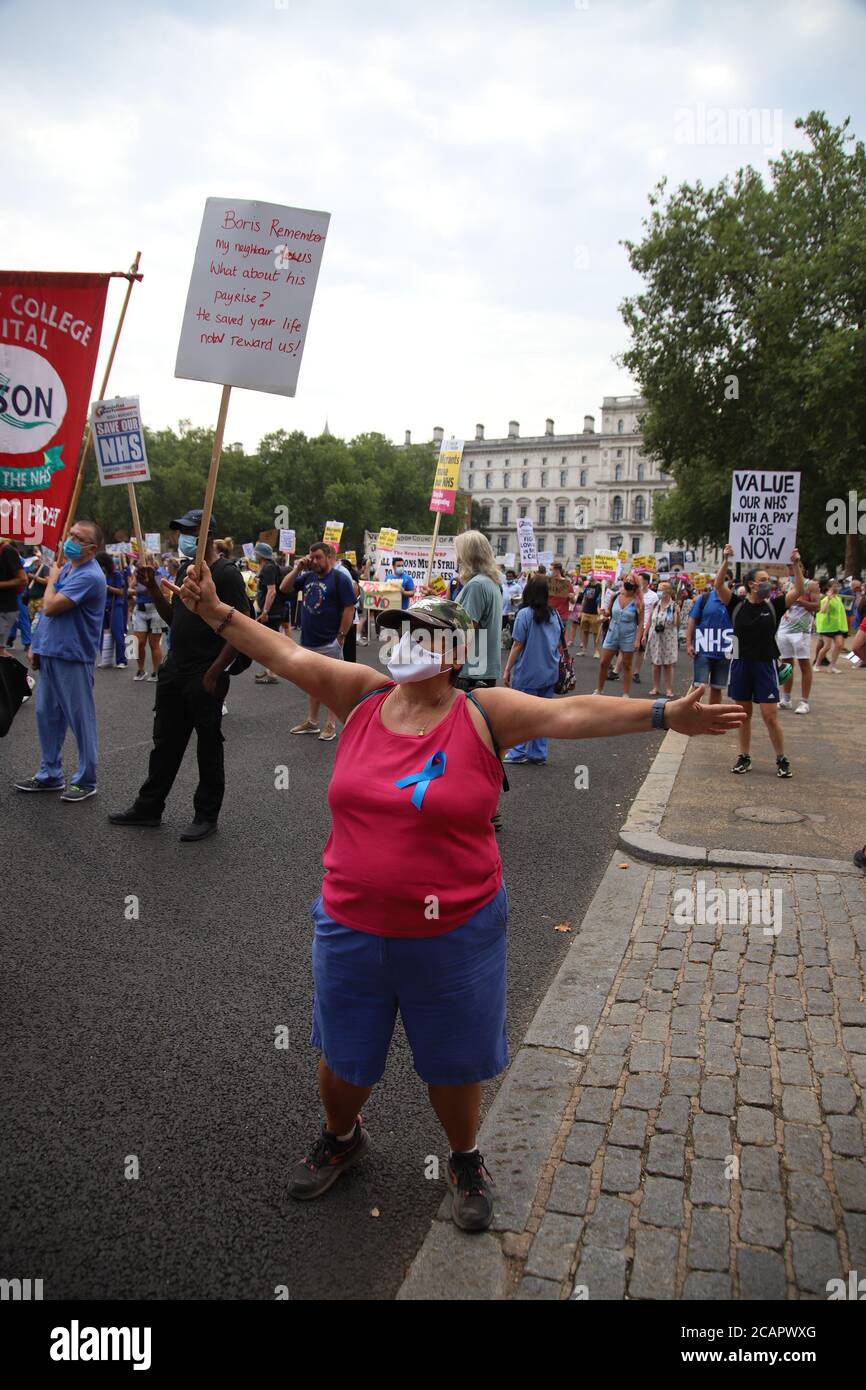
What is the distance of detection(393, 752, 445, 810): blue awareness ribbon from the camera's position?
2576mm

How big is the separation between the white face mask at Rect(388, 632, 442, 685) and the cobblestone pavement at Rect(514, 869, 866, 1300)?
1.52 m

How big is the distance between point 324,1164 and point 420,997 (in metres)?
0.69

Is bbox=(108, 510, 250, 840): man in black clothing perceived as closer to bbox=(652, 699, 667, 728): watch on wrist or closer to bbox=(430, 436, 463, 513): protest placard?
bbox=(652, 699, 667, 728): watch on wrist

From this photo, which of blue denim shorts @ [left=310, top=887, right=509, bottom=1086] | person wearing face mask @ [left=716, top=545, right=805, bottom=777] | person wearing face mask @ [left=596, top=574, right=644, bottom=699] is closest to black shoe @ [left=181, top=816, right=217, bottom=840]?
blue denim shorts @ [left=310, top=887, right=509, bottom=1086]

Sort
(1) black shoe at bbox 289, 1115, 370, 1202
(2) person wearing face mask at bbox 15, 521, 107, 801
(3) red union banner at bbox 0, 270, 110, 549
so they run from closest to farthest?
(1) black shoe at bbox 289, 1115, 370, 1202 < (3) red union banner at bbox 0, 270, 110, 549 < (2) person wearing face mask at bbox 15, 521, 107, 801

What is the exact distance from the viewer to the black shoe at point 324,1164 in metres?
2.84

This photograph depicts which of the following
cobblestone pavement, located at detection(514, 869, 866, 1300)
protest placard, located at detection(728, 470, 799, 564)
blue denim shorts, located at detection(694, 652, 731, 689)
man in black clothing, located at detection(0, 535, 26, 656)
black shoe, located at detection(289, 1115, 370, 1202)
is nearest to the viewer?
cobblestone pavement, located at detection(514, 869, 866, 1300)

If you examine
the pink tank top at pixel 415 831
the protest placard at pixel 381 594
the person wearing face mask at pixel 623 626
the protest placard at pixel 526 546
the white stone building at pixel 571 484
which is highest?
the white stone building at pixel 571 484

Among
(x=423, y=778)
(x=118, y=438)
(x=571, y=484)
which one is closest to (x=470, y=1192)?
(x=423, y=778)

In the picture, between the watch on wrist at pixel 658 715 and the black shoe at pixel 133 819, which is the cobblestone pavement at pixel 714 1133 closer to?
the watch on wrist at pixel 658 715

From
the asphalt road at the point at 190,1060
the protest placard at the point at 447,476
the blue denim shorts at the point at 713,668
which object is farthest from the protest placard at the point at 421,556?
the asphalt road at the point at 190,1060

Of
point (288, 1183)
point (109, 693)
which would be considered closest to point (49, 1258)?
point (288, 1183)
